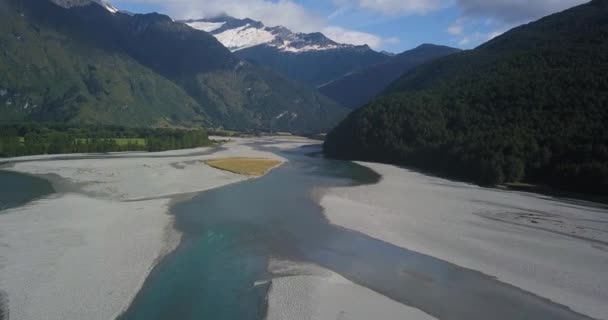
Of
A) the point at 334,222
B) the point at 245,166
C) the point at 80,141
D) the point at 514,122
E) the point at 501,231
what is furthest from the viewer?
the point at 80,141

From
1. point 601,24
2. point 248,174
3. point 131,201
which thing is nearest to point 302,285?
point 131,201

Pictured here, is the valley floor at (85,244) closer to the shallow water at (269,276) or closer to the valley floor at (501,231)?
the shallow water at (269,276)

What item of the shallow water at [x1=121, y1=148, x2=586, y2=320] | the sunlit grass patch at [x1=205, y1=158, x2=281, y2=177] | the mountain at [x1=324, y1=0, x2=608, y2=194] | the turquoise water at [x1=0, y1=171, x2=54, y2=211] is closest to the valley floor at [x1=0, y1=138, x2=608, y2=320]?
the shallow water at [x1=121, y1=148, x2=586, y2=320]

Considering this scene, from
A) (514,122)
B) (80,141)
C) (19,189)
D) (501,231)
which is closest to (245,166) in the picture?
(19,189)

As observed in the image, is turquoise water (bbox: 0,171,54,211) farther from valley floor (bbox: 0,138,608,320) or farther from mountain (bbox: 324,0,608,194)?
mountain (bbox: 324,0,608,194)

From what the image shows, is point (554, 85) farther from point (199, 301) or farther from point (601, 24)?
point (199, 301)

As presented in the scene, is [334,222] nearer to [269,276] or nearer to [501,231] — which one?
[501,231]

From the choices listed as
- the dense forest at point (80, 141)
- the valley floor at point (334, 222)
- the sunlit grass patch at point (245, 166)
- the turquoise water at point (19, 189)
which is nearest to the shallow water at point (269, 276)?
the valley floor at point (334, 222)

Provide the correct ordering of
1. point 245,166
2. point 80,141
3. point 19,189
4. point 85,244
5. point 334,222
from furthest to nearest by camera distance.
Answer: point 80,141 < point 245,166 < point 19,189 < point 334,222 < point 85,244
